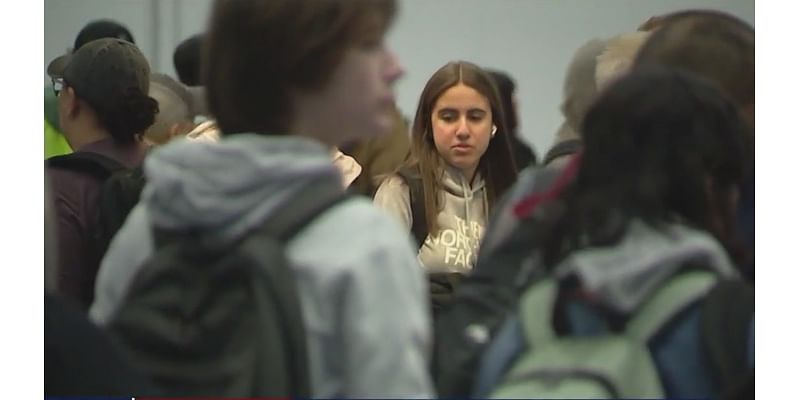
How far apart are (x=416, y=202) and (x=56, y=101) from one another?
1.05ft

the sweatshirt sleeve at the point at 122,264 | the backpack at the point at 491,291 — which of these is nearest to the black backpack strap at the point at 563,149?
the backpack at the point at 491,291

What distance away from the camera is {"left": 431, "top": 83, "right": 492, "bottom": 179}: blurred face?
3.90 ft

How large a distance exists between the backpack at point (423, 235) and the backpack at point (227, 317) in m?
0.20

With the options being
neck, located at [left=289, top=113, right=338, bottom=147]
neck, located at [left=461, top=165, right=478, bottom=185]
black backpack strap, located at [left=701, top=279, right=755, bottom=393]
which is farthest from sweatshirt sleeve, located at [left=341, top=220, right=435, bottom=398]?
neck, located at [left=461, top=165, right=478, bottom=185]

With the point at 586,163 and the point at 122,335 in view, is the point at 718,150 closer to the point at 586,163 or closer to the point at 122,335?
the point at 586,163

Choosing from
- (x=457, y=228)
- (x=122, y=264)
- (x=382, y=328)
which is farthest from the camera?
(x=457, y=228)

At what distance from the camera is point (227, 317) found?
88 cm

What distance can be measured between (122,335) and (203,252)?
0.26 ft

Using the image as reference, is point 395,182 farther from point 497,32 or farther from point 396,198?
point 497,32

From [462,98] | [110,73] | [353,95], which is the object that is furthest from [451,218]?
[110,73]

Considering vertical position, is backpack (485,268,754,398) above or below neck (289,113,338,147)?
below

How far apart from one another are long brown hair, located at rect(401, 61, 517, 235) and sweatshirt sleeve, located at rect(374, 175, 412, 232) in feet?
0.06

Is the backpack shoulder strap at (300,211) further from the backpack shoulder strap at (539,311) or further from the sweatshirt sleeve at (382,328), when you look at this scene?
the backpack shoulder strap at (539,311)

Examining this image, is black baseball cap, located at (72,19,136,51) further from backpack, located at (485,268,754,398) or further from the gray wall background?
backpack, located at (485,268,754,398)
